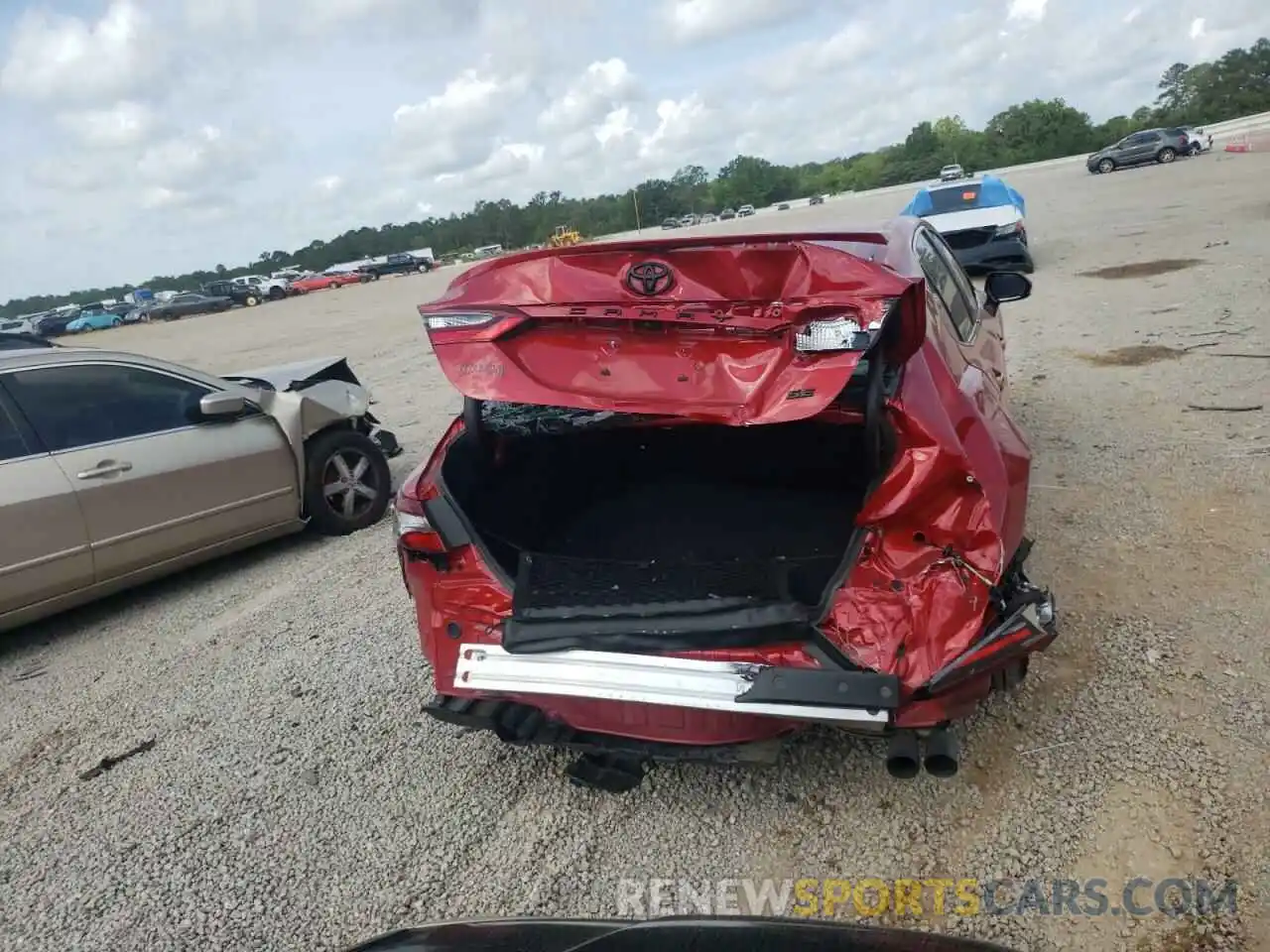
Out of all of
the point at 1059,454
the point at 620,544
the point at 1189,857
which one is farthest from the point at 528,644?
the point at 1059,454

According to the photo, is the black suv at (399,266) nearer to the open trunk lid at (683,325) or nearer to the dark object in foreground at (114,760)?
the dark object in foreground at (114,760)

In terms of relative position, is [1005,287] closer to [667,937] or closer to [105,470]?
[667,937]

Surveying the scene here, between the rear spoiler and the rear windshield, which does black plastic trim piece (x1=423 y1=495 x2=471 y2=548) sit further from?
the rear windshield

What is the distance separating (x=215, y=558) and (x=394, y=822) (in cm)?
335

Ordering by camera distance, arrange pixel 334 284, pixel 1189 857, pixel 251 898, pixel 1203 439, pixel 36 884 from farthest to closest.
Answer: pixel 334 284 → pixel 1203 439 → pixel 36 884 → pixel 251 898 → pixel 1189 857

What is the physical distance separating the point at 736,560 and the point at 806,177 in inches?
5187

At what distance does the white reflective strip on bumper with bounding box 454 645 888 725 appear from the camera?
92.1 inches

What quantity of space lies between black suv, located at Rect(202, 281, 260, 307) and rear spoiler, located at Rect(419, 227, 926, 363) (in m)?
50.3

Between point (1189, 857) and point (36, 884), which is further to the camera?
point (36, 884)

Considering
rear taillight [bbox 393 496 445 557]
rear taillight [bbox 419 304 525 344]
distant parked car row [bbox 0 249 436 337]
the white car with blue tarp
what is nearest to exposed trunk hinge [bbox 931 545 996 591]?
rear taillight [bbox 419 304 525 344]

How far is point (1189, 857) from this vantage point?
2.34 m

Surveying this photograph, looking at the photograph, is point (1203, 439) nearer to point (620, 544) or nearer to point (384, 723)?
point (620, 544)

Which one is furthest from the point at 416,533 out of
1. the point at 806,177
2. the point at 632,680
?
the point at 806,177

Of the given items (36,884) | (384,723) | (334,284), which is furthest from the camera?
(334,284)
